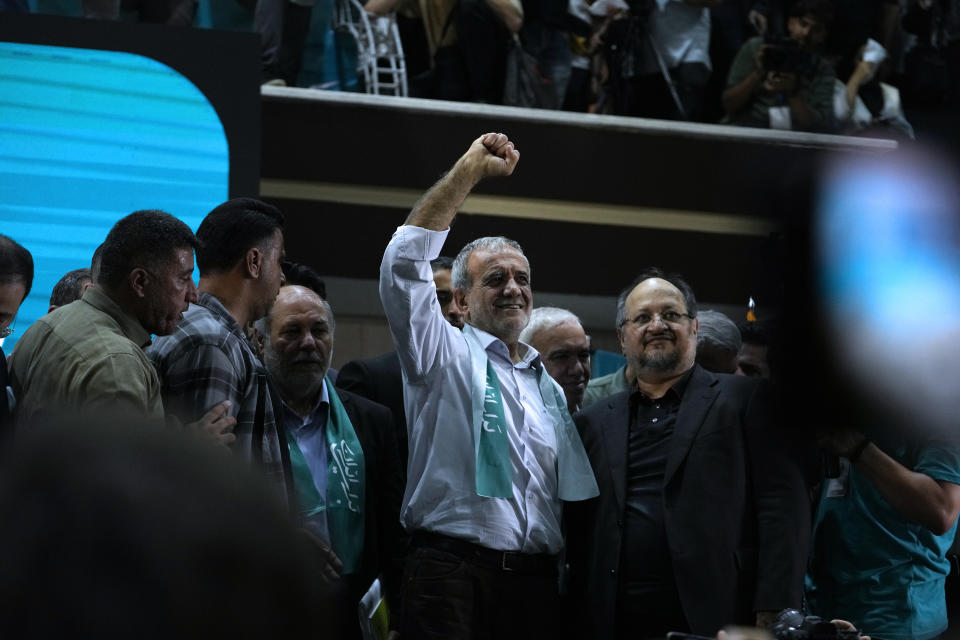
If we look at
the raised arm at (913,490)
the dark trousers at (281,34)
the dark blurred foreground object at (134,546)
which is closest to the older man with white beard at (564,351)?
the raised arm at (913,490)

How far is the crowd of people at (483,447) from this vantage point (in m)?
2.29

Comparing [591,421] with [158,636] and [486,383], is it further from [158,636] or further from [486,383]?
[158,636]

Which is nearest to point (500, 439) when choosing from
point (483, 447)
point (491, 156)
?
point (483, 447)

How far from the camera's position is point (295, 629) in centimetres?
51

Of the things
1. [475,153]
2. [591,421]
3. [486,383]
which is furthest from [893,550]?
[475,153]

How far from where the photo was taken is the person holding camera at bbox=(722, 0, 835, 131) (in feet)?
19.7

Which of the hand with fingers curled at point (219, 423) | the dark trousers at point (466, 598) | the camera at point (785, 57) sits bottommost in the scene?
the dark trousers at point (466, 598)

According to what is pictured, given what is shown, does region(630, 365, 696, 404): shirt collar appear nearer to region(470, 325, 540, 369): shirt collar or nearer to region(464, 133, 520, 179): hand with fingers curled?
region(470, 325, 540, 369): shirt collar

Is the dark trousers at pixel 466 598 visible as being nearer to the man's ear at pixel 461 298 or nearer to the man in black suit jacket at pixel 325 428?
the man in black suit jacket at pixel 325 428

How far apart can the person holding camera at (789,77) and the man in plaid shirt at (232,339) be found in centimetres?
386

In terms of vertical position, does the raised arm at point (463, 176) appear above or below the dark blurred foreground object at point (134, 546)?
below

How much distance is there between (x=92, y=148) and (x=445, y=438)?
1.98 meters

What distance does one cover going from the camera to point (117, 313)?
7.36ft

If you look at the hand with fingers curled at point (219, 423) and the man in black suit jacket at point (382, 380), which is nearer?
the hand with fingers curled at point (219, 423)
